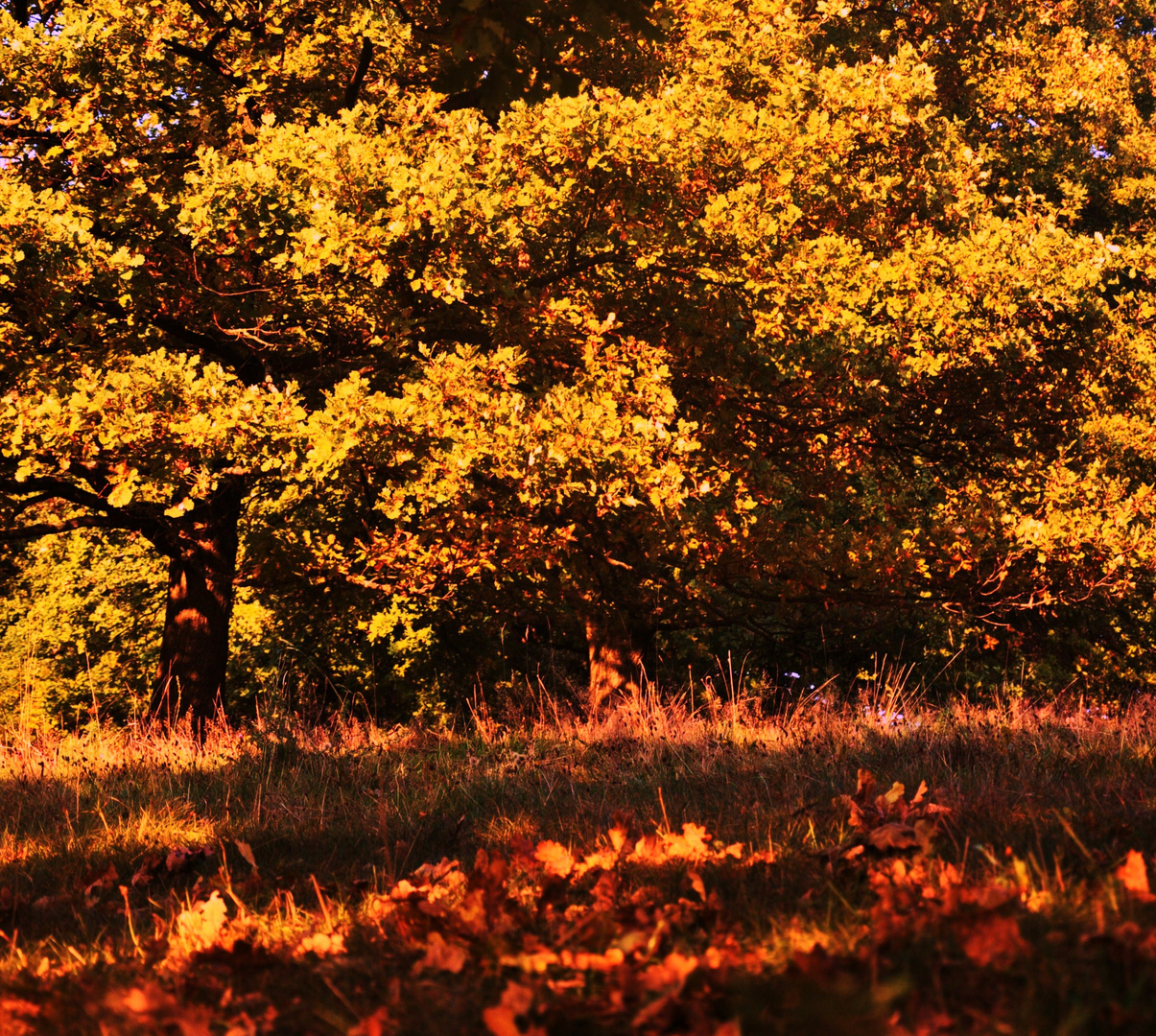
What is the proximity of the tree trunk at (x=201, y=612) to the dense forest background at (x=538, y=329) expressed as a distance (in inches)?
1.6

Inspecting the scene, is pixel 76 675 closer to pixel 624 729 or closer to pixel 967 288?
pixel 624 729

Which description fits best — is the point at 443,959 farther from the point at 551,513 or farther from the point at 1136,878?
the point at 551,513

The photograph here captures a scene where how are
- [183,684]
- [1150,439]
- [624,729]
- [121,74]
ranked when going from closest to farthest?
[624,729] < [121,74] < [183,684] < [1150,439]

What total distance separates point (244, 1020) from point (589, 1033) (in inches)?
30.3

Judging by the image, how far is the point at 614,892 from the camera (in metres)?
3.21

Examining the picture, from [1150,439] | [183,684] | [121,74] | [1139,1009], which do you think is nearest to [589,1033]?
[1139,1009]

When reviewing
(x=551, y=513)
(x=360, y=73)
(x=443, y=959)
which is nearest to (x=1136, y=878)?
(x=443, y=959)

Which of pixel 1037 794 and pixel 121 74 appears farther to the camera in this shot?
pixel 121 74

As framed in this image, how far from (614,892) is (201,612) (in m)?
9.25

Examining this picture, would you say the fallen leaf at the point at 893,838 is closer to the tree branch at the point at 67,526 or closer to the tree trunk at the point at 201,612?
the tree trunk at the point at 201,612

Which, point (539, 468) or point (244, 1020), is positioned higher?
point (539, 468)

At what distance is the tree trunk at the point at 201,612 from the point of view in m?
11.2

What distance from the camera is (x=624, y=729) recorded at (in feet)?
24.7

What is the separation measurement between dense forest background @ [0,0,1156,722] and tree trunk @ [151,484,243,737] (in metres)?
0.04
